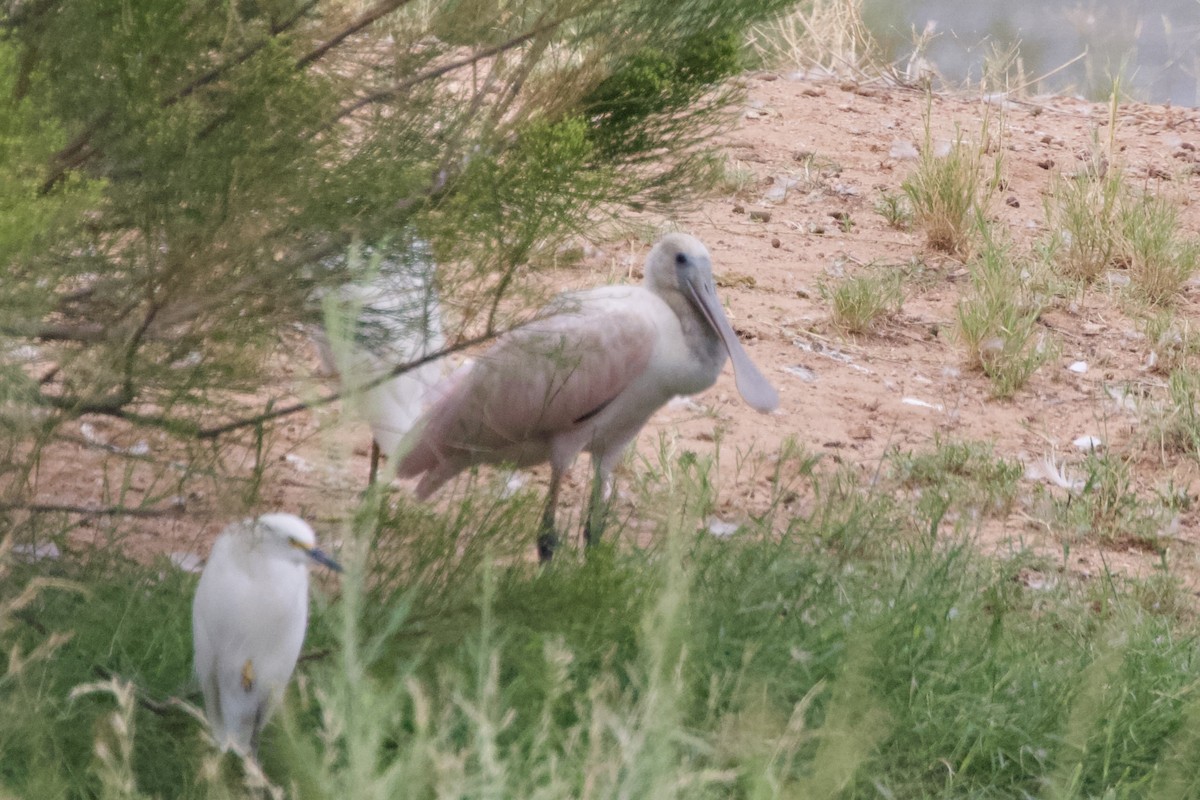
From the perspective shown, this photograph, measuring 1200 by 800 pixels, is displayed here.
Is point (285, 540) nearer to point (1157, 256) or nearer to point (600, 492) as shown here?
point (600, 492)

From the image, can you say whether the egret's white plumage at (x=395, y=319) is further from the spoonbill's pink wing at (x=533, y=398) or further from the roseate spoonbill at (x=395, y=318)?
the spoonbill's pink wing at (x=533, y=398)

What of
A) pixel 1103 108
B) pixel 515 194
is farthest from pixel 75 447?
pixel 1103 108

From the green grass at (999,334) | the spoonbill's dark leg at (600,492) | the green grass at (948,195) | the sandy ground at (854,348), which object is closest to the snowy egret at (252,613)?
the sandy ground at (854,348)

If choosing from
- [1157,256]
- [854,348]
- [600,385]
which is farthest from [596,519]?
[1157,256]

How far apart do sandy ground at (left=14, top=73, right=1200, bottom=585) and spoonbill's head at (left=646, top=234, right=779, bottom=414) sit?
0.98ft

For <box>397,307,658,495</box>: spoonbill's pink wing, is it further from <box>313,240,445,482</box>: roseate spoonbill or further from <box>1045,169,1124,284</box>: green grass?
<box>1045,169,1124,284</box>: green grass

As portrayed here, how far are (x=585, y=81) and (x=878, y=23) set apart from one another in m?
6.91

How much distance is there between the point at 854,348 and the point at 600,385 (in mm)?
1949

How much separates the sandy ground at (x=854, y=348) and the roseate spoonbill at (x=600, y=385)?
11.9 inches

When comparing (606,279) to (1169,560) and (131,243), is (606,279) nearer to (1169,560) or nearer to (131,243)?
(1169,560)

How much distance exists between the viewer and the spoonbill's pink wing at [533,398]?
3.68m

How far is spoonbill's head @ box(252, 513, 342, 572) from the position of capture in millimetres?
2375

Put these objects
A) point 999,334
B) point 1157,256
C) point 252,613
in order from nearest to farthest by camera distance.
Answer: point 252,613
point 999,334
point 1157,256

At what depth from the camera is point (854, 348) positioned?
5453 millimetres
